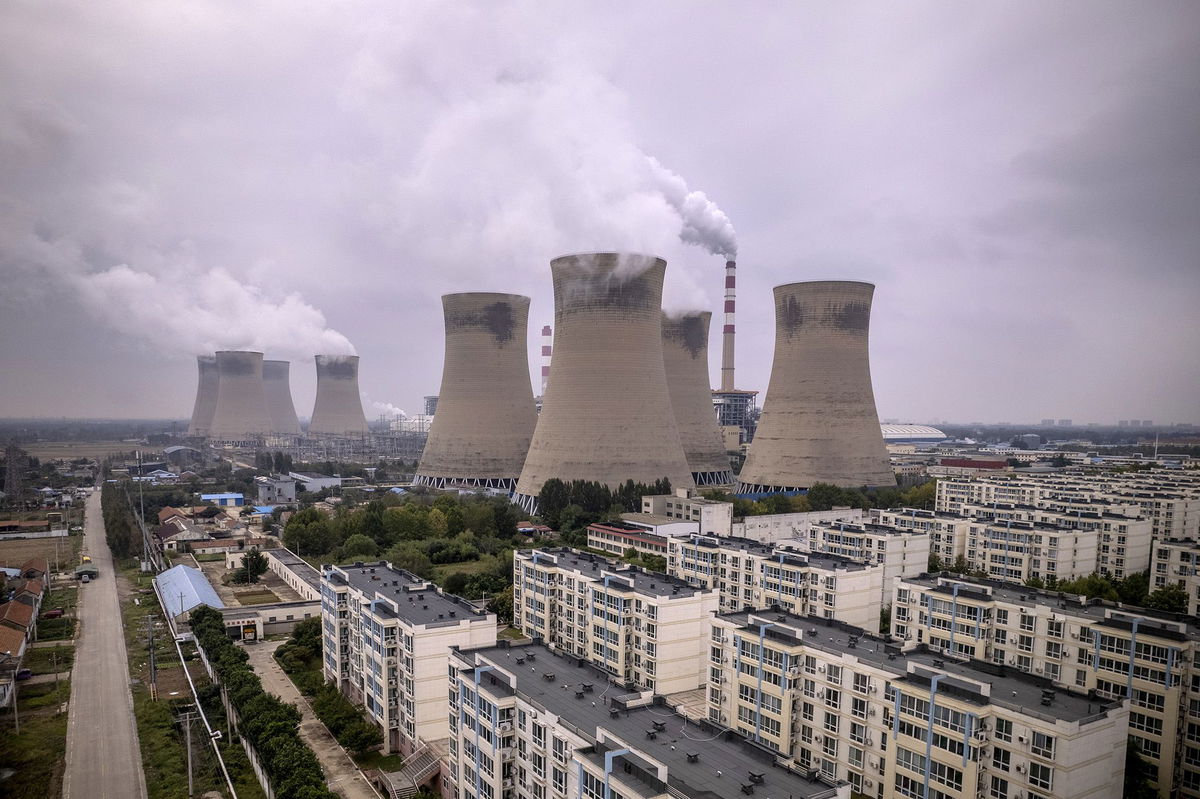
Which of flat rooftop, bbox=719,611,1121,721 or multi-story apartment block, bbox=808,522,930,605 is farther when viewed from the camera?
multi-story apartment block, bbox=808,522,930,605

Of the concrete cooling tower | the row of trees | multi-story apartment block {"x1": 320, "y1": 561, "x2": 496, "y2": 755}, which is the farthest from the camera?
the concrete cooling tower

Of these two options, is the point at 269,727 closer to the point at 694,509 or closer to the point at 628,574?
the point at 628,574

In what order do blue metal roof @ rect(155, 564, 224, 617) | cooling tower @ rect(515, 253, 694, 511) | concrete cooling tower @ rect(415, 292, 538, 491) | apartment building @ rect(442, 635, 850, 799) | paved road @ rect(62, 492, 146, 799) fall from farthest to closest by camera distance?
concrete cooling tower @ rect(415, 292, 538, 491)
cooling tower @ rect(515, 253, 694, 511)
blue metal roof @ rect(155, 564, 224, 617)
paved road @ rect(62, 492, 146, 799)
apartment building @ rect(442, 635, 850, 799)

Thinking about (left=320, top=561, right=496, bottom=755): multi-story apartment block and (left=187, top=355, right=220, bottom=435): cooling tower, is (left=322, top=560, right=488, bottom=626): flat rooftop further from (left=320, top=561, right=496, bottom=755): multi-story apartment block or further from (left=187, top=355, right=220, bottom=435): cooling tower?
(left=187, top=355, right=220, bottom=435): cooling tower

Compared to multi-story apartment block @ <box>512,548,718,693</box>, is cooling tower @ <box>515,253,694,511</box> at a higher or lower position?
higher

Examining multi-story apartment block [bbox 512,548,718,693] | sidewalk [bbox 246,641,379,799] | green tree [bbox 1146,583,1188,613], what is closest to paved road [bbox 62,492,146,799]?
sidewalk [bbox 246,641,379,799]

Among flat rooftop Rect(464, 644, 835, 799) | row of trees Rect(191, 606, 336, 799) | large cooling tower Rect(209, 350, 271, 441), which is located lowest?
row of trees Rect(191, 606, 336, 799)

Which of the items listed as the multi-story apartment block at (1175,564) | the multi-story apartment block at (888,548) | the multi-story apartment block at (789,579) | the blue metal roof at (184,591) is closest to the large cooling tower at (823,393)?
the multi-story apartment block at (888,548)
